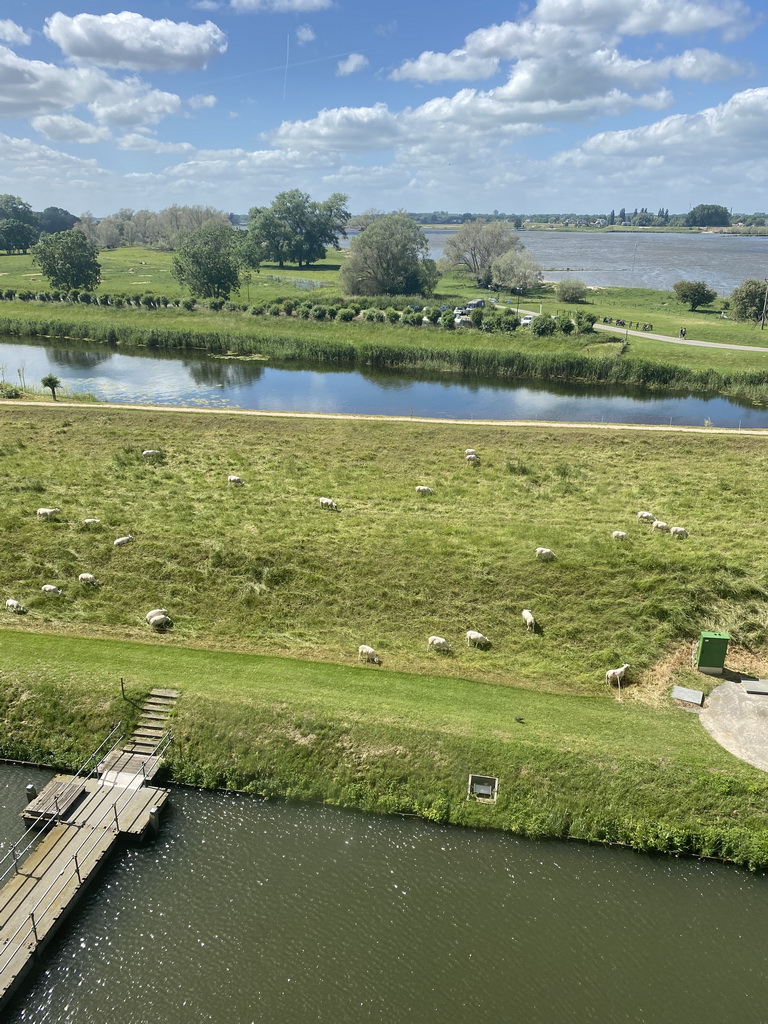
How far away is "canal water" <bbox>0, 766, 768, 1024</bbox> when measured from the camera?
14.4 metres

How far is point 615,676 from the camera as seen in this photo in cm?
2336

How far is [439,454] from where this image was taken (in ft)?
139

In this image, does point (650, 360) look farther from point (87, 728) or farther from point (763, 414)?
point (87, 728)

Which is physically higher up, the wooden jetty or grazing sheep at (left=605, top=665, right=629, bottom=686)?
grazing sheep at (left=605, top=665, right=629, bottom=686)

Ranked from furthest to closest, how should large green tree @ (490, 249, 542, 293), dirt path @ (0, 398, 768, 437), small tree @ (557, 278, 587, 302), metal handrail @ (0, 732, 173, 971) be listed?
large green tree @ (490, 249, 542, 293)
small tree @ (557, 278, 587, 302)
dirt path @ (0, 398, 768, 437)
metal handrail @ (0, 732, 173, 971)

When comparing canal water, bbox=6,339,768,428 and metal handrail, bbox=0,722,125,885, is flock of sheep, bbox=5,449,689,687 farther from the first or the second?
canal water, bbox=6,339,768,428

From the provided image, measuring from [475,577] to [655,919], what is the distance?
45.6ft

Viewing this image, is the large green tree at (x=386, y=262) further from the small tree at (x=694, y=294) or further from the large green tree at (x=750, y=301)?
the large green tree at (x=750, y=301)

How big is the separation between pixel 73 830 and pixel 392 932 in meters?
8.72

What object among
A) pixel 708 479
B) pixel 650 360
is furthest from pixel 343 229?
pixel 708 479

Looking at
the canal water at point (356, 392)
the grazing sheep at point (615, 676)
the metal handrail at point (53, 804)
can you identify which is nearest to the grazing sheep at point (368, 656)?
the grazing sheep at point (615, 676)

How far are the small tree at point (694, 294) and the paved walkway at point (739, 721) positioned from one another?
9006 centimetres

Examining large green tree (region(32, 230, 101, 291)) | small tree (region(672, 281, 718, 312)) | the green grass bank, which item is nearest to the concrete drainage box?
the green grass bank

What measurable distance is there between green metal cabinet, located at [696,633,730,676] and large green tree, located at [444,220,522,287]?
376ft
